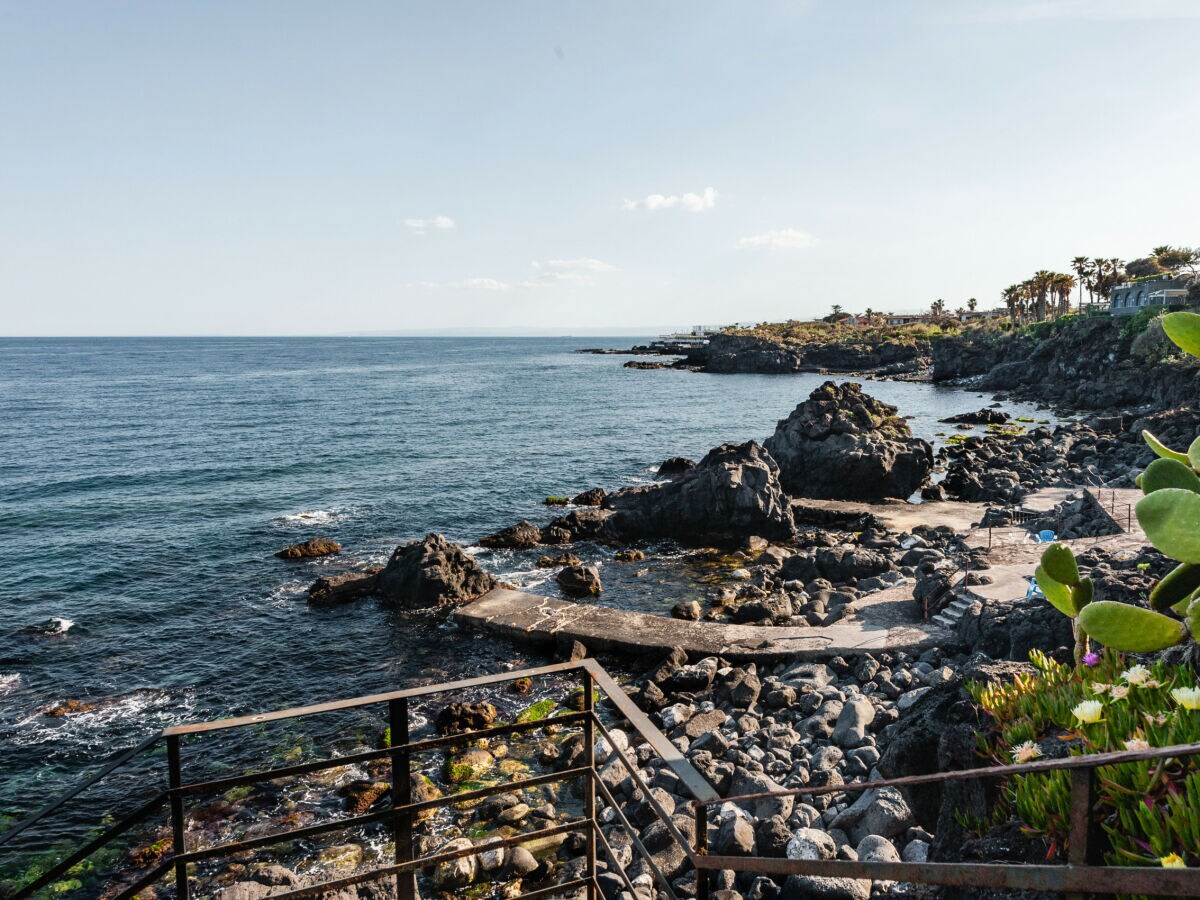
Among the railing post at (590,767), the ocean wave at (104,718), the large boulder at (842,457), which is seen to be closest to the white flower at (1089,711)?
the railing post at (590,767)

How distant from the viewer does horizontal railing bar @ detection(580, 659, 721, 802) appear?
3.36 m

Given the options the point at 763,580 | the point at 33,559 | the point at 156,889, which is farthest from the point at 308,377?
the point at 156,889

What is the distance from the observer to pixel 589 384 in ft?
331

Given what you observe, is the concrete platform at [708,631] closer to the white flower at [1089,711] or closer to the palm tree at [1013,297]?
the white flower at [1089,711]

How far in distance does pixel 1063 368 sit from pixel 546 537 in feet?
203

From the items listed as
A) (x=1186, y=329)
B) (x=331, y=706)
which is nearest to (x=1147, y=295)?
(x=1186, y=329)

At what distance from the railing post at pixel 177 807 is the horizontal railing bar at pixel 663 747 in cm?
218

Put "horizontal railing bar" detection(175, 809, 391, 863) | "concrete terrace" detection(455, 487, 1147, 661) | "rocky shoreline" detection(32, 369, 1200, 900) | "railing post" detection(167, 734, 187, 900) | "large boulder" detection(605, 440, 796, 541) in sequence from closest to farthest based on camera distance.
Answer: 1. "railing post" detection(167, 734, 187, 900)
2. "horizontal railing bar" detection(175, 809, 391, 863)
3. "rocky shoreline" detection(32, 369, 1200, 900)
4. "concrete terrace" detection(455, 487, 1147, 661)
5. "large boulder" detection(605, 440, 796, 541)

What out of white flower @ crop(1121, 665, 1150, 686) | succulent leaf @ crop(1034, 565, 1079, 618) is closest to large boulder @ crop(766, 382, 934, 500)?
succulent leaf @ crop(1034, 565, 1079, 618)

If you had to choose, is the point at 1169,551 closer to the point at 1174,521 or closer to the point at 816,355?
the point at 1174,521

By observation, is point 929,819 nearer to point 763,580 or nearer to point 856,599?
point 856,599

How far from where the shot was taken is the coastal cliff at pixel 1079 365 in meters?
51.7

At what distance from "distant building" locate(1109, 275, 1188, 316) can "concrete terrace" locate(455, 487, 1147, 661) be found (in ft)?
183

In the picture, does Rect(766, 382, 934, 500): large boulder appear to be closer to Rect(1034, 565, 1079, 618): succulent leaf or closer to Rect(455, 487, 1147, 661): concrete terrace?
Rect(455, 487, 1147, 661): concrete terrace
